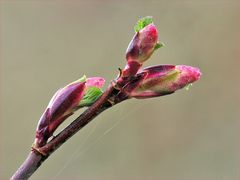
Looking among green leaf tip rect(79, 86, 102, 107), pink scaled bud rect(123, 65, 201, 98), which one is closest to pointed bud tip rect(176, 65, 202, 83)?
pink scaled bud rect(123, 65, 201, 98)

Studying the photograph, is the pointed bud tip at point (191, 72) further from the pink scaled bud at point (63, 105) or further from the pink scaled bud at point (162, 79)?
the pink scaled bud at point (63, 105)

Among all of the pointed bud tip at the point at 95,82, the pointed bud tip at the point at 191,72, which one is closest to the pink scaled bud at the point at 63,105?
the pointed bud tip at the point at 95,82

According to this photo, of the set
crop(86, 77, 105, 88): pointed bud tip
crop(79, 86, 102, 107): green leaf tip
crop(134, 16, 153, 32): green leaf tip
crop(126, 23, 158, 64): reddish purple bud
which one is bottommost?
crop(79, 86, 102, 107): green leaf tip

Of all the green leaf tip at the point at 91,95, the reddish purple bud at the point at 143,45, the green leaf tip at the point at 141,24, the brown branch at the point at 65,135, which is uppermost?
the green leaf tip at the point at 141,24

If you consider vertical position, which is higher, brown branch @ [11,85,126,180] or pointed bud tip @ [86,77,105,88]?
pointed bud tip @ [86,77,105,88]

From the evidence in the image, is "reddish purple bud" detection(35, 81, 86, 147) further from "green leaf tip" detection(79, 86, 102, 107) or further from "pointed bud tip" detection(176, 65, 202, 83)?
"pointed bud tip" detection(176, 65, 202, 83)

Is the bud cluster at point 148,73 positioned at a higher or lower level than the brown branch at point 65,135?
higher
